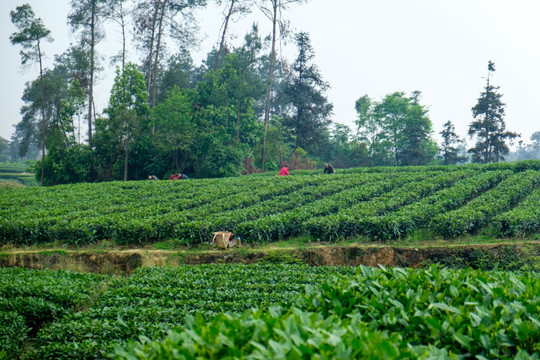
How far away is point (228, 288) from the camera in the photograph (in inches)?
276

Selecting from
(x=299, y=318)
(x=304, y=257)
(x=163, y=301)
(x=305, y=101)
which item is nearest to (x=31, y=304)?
(x=163, y=301)

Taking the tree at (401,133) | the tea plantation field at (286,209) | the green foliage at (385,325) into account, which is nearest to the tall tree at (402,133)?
the tree at (401,133)

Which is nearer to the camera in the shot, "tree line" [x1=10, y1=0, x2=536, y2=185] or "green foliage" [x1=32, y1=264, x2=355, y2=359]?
"green foliage" [x1=32, y1=264, x2=355, y2=359]

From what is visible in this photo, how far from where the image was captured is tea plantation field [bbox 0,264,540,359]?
2332 mm

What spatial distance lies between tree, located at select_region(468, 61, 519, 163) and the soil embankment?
27815 millimetres

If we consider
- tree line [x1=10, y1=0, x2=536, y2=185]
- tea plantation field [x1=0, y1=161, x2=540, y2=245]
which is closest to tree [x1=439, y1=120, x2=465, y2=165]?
tree line [x1=10, y1=0, x2=536, y2=185]

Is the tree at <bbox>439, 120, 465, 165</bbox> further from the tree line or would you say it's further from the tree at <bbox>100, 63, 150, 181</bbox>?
the tree at <bbox>100, 63, 150, 181</bbox>

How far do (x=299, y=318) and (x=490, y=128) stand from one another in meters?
37.6

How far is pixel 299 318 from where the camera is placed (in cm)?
259

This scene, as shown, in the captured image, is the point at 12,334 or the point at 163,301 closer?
the point at 12,334

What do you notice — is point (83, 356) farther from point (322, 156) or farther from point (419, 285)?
point (322, 156)

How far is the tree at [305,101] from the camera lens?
39.9m

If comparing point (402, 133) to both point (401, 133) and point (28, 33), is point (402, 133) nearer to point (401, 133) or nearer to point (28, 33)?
point (401, 133)

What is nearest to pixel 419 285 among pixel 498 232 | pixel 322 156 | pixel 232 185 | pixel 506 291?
pixel 506 291
